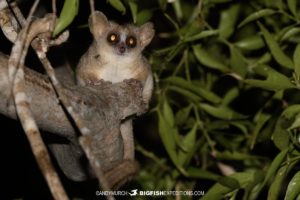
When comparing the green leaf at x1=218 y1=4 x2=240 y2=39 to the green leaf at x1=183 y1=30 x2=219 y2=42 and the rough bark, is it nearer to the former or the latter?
the green leaf at x1=183 y1=30 x2=219 y2=42

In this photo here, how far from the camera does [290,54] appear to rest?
431cm

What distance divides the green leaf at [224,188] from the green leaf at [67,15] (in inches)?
51.2

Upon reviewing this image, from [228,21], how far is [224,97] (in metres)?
0.59

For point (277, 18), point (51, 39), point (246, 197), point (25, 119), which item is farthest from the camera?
point (277, 18)

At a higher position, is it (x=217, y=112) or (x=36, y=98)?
(x=36, y=98)

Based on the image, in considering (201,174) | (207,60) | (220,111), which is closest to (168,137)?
(201,174)

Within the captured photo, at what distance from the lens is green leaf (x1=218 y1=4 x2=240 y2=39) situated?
4.24 meters

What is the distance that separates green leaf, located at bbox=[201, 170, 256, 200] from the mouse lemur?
0.78 meters

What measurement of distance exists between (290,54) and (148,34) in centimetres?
113

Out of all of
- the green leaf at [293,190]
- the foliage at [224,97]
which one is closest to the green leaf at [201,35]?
the foliage at [224,97]

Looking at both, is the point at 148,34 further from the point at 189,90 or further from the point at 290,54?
the point at 290,54

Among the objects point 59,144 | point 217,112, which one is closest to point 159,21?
point 217,112

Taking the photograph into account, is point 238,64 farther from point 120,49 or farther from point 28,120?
point 28,120

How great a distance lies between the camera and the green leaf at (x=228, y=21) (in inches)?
167
